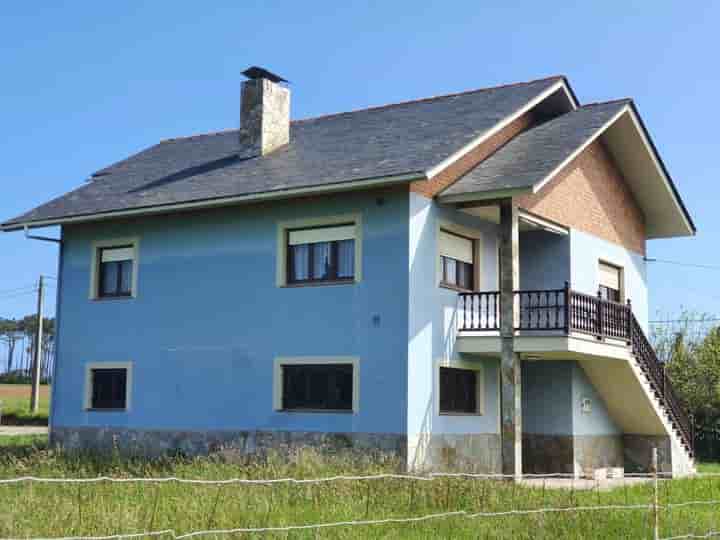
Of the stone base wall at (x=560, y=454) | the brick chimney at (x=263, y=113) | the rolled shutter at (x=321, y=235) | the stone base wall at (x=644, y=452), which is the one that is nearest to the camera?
the rolled shutter at (x=321, y=235)

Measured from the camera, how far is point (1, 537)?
31.8 ft

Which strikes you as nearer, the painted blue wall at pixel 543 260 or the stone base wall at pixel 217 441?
the stone base wall at pixel 217 441

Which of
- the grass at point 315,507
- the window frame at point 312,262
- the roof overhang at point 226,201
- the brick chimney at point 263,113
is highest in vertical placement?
the brick chimney at point 263,113

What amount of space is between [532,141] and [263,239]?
5.84 metres

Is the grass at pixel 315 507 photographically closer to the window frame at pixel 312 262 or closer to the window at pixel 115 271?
the window frame at pixel 312 262

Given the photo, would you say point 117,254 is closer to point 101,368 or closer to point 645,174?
point 101,368

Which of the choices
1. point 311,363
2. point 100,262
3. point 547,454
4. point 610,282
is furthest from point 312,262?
point 610,282

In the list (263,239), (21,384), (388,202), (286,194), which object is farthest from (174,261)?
(21,384)

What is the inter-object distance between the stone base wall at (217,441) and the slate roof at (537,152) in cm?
471

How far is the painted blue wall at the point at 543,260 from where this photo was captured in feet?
68.9

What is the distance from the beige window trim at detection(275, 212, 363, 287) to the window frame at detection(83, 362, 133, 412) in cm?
422

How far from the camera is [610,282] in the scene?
2327 centimetres

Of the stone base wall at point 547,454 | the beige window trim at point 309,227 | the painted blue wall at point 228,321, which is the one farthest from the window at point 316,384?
the stone base wall at point 547,454

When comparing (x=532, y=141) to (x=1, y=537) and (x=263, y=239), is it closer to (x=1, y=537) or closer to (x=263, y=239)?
(x=263, y=239)
